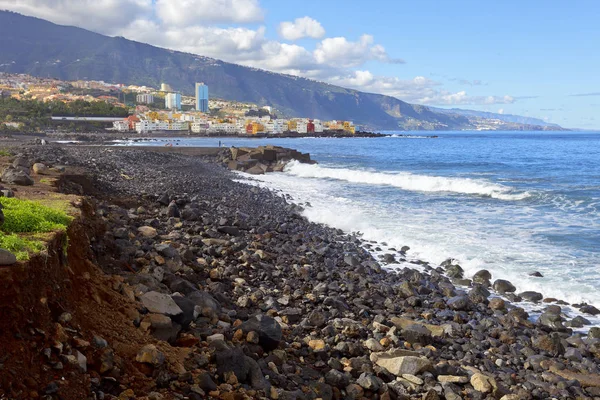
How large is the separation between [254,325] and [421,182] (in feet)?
77.3

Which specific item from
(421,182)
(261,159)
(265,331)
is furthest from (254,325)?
(261,159)

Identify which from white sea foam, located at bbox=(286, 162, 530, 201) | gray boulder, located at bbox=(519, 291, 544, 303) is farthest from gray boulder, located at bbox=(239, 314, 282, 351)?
white sea foam, located at bbox=(286, 162, 530, 201)

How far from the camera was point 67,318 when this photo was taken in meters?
3.74

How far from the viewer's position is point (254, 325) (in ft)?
16.9

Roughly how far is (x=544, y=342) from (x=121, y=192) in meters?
11.4

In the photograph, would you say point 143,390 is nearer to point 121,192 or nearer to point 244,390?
point 244,390

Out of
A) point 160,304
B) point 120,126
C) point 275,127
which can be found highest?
point 275,127

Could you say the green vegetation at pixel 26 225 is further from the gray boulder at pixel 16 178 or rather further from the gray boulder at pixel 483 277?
the gray boulder at pixel 483 277

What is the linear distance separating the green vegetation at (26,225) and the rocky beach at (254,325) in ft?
0.53

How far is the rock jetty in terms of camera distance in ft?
116

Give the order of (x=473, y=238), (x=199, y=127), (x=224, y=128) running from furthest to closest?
(x=224, y=128) → (x=199, y=127) → (x=473, y=238)

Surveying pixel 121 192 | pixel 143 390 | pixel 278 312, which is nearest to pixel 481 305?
pixel 278 312

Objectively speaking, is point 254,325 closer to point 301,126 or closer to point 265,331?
point 265,331

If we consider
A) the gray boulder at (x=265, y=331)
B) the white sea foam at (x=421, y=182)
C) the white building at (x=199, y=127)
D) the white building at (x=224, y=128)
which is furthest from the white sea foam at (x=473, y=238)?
the white building at (x=224, y=128)
